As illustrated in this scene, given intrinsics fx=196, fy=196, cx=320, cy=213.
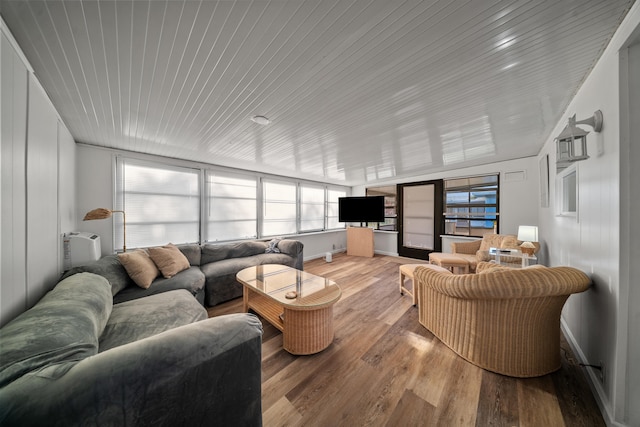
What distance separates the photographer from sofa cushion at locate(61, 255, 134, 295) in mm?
1993

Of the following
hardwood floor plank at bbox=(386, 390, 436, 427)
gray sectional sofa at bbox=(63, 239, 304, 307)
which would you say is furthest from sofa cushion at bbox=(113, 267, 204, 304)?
hardwood floor plank at bbox=(386, 390, 436, 427)

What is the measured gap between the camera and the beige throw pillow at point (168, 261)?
2529mm

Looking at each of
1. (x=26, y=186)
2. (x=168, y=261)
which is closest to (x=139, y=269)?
(x=168, y=261)

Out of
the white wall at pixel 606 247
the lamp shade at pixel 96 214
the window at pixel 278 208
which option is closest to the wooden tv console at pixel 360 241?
the window at pixel 278 208

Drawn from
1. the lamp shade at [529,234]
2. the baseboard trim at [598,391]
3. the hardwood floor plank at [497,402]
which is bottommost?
the hardwood floor plank at [497,402]

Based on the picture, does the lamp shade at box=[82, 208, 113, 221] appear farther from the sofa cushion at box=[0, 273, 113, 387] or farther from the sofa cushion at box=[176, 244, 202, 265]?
the sofa cushion at box=[0, 273, 113, 387]

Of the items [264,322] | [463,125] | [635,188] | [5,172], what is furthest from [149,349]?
[463,125]

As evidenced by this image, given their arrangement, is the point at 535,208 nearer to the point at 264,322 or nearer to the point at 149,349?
the point at 264,322

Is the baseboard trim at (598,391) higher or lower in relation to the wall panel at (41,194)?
lower

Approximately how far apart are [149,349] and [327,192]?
18.3ft

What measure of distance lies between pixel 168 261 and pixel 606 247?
161 inches

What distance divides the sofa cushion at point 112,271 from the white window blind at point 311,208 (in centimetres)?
367

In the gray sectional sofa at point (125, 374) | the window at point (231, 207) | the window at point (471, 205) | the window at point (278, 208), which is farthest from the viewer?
the window at point (278, 208)

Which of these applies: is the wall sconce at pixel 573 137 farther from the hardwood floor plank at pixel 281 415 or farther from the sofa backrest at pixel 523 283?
the hardwood floor plank at pixel 281 415
